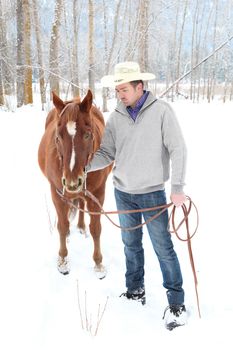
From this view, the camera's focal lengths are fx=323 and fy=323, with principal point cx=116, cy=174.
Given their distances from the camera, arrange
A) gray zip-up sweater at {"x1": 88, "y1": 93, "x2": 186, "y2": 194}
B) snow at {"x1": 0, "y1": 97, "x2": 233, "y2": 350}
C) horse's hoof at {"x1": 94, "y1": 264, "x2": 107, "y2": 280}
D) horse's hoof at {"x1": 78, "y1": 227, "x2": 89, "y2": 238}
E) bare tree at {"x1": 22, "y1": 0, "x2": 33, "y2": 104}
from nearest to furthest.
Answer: gray zip-up sweater at {"x1": 88, "y1": 93, "x2": 186, "y2": 194}
snow at {"x1": 0, "y1": 97, "x2": 233, "y2": 350}
horse's hoof at {"x1": 94, "y1": 264, "x2": 107, "y2": 280}
horse's hoof at {"x1": 78, "y1": 227, "x2": 89, "y2": 238}
bare tree at {"x1": 22, "y1": 0, "x2": 33, "y2": 104}

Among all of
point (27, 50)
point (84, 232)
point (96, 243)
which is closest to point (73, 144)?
point (96, 243)

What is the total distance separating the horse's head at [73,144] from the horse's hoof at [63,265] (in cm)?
124

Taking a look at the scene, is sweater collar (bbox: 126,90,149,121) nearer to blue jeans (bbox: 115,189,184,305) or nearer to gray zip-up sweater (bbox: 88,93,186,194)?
gray zip-up sweater (bbox: 88,93,186,194)

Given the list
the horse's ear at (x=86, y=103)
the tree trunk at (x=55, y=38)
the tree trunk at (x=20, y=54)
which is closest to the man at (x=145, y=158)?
the horse's ear at (x=86, y=103)

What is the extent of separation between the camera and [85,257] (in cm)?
375

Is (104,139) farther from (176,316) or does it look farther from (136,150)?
(176,316)

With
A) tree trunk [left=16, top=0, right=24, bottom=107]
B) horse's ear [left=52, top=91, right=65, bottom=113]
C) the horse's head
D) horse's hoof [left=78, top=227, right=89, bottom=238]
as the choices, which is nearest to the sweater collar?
the horse's head

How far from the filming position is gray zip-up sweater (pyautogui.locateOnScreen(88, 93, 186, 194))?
2342 mm

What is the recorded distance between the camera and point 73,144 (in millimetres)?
2432

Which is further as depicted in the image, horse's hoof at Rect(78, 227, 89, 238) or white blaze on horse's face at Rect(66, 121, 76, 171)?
horse's hoof at Rect(78, 227, 89, 238)

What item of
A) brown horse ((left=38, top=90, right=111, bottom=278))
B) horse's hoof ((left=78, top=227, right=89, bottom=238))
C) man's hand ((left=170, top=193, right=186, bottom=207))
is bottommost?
horse's hoof ((left=78, top=227, right=89, bottom=238))

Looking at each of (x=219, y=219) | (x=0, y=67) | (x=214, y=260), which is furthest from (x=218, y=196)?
(x=0, y=67)

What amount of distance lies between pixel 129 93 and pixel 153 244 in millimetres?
1223

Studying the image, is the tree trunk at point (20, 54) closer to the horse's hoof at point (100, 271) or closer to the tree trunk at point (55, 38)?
the tree trunk at point (55, 38)
